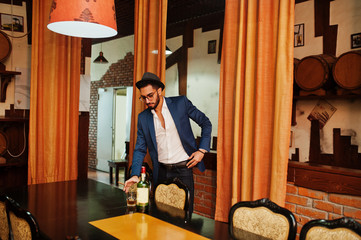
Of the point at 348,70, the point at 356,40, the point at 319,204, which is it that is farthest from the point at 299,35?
the point at 319,204

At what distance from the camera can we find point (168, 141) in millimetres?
2801

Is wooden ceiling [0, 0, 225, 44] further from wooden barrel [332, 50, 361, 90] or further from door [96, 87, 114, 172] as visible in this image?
door [96, 87, 114, 172]

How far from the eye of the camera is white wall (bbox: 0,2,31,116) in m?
3.69

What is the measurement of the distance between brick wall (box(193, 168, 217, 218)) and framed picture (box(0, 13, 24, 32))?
270 centimetres

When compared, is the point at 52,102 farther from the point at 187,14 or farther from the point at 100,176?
the point at 100,176

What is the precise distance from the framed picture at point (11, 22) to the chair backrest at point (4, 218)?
8.55 ft

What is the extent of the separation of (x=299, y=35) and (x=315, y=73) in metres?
0.77

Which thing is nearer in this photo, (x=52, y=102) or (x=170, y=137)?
(x=170, y=137)

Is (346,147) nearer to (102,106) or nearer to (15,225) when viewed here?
(15,225)

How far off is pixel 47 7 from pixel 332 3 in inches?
124

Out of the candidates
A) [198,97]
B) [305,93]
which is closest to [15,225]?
[305,93]

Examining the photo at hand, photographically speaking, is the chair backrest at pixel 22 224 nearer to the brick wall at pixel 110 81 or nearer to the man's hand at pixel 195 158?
the man's hand at pixel 195 158

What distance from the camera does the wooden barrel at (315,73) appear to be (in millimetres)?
2830

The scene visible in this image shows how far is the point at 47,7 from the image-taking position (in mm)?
3707
